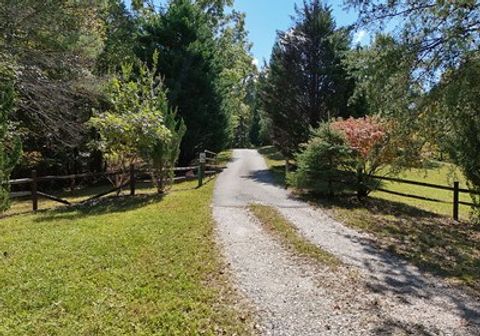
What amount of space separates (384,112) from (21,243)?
27.3ft

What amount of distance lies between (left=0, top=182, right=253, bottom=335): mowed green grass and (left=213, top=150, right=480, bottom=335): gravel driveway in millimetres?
451

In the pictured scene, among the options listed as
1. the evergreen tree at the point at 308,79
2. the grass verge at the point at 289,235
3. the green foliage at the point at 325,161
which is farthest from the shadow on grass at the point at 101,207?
the evergreen tree at the point at 308,79

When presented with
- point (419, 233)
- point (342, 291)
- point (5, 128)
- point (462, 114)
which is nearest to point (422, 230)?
point (419, 233)

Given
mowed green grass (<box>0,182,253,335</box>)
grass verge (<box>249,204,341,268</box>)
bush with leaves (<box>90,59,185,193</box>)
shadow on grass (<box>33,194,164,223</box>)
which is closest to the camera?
mowed green grass (<box>0,182,253,335</box>)

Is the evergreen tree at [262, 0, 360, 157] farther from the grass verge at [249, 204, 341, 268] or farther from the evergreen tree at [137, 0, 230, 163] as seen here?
the grass verge at [249, 204, 341, 268]

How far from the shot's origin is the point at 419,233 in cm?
907

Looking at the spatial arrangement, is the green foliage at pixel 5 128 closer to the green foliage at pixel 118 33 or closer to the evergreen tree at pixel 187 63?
the evergreen tree at pixel 187 63

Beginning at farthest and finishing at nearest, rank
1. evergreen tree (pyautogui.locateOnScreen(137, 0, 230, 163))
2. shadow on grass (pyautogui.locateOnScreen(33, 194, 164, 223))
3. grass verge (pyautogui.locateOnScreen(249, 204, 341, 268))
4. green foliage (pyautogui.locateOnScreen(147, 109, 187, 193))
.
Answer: evergreen tree (pyautogui.locateOnScreen(137, 0, 230, 163))
green foliage (pyautogui.locateOnScreen(147, 109, 187, 193))
shadow on grass (pyautogui.locateOnScreen(33, 194, 164, 223))
grass verge (pyautogui.locateOnScreen(249, 204, 341, 268))

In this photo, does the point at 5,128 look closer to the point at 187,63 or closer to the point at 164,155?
the point at 164,155

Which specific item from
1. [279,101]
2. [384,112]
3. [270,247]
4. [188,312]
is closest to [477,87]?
[384,112]

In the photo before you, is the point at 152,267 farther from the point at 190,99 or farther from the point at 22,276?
the point at 190,99

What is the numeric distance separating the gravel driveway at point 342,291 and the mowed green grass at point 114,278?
1.48 ft

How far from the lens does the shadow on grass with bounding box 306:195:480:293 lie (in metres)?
6.63

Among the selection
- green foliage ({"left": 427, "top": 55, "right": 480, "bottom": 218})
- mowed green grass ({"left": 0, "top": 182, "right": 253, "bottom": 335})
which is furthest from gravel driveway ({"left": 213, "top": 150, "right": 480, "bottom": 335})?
green foliage ({"left": 427, "top": 55, "right": 480, "bottom": 218})
